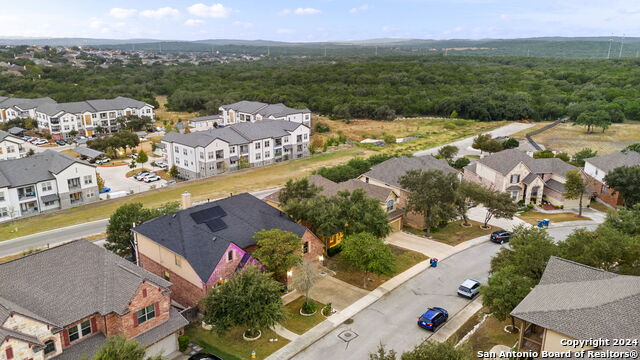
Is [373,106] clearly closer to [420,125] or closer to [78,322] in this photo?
[420,125]

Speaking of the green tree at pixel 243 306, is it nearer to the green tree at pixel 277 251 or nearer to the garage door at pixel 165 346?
the garage door at pixel 165 346

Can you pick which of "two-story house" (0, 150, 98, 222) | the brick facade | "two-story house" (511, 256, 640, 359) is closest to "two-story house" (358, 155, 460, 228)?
"two-story house" (511, 256, 640, 359)

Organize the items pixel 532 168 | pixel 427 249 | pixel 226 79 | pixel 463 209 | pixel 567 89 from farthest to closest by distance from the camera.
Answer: pixel 226 79, pixel 567 89, pixel 532 168, pixel 463 209, pixel 427 249

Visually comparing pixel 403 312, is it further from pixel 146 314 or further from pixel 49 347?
pixel 49 347

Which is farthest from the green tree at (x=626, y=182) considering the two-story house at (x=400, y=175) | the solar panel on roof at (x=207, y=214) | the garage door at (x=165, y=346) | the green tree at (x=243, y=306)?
the garage door at (x=165, y=346)

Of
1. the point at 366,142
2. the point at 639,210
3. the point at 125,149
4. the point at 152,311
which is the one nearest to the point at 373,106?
the point at 366,142

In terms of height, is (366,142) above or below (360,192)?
below
